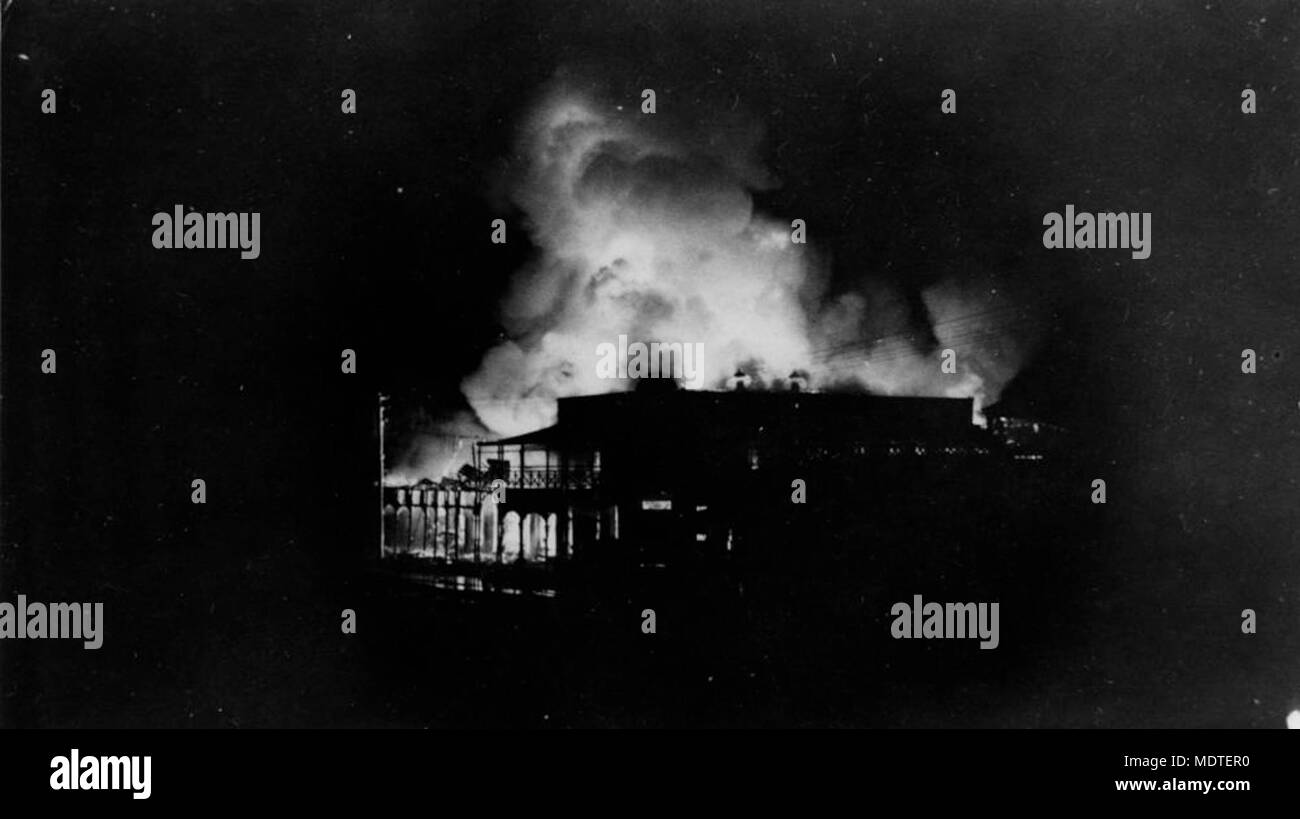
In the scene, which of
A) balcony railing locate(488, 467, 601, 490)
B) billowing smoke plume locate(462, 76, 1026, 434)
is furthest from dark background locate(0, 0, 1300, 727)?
balcony railing locate(488, 467, 601, 490)

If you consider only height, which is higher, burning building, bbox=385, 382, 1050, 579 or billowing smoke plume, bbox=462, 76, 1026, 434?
billowing smoke plume, bbox=462, 76, 1026, 434

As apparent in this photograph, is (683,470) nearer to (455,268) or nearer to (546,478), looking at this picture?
(546,478)

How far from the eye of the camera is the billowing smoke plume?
141 cm

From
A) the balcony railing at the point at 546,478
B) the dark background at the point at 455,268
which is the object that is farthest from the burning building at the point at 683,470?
the dark background at the point at 455,268

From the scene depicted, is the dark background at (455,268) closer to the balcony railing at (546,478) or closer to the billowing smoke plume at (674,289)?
the billowing smoke plume at (674,289)

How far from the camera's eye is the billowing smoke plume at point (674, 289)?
141cm

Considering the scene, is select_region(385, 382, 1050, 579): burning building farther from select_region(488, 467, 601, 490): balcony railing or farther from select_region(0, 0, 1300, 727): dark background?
select_region(0, 0, 1300, 727): dark background

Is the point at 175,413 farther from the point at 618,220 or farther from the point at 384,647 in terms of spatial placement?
the point at 618,220

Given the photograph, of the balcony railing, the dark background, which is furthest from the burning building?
the dark background

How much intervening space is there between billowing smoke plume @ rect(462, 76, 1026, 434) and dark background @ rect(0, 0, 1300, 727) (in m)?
0.05

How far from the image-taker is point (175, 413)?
1.42 m

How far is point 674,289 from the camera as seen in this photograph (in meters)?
1.41

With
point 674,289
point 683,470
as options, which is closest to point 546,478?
point 683,470
